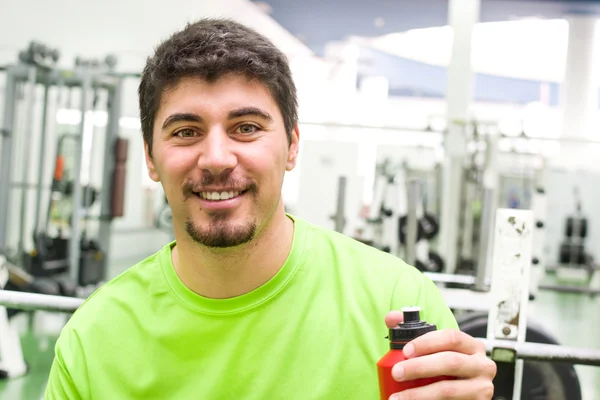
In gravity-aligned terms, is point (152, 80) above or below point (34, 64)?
below

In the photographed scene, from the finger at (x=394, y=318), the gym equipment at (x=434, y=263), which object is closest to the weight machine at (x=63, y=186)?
the gym equipment at (x=434, y=263)

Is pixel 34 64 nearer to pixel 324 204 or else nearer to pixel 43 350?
pixel 43 350

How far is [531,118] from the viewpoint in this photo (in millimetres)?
10430

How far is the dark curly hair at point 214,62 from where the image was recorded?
1.11m

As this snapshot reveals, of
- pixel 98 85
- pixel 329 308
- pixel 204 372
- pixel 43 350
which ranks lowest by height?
pixel 43 350

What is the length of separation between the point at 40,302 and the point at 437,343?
1159 millimetres

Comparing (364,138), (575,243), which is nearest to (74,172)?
(364,138)

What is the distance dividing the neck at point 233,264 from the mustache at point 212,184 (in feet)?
0.38

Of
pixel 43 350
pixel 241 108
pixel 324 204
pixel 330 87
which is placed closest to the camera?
pixel 241 108

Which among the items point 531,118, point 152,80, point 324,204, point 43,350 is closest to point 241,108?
point 152,80

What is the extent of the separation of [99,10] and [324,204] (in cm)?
367

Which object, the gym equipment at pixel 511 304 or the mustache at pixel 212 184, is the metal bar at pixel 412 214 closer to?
the gym equipment at pixel 511 304

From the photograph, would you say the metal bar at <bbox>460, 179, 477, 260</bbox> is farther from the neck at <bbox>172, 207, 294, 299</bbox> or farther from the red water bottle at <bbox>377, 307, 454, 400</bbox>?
the red water bottle at <bbox>377, 307, 454, 400</bbox>

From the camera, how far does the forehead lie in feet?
3.56
